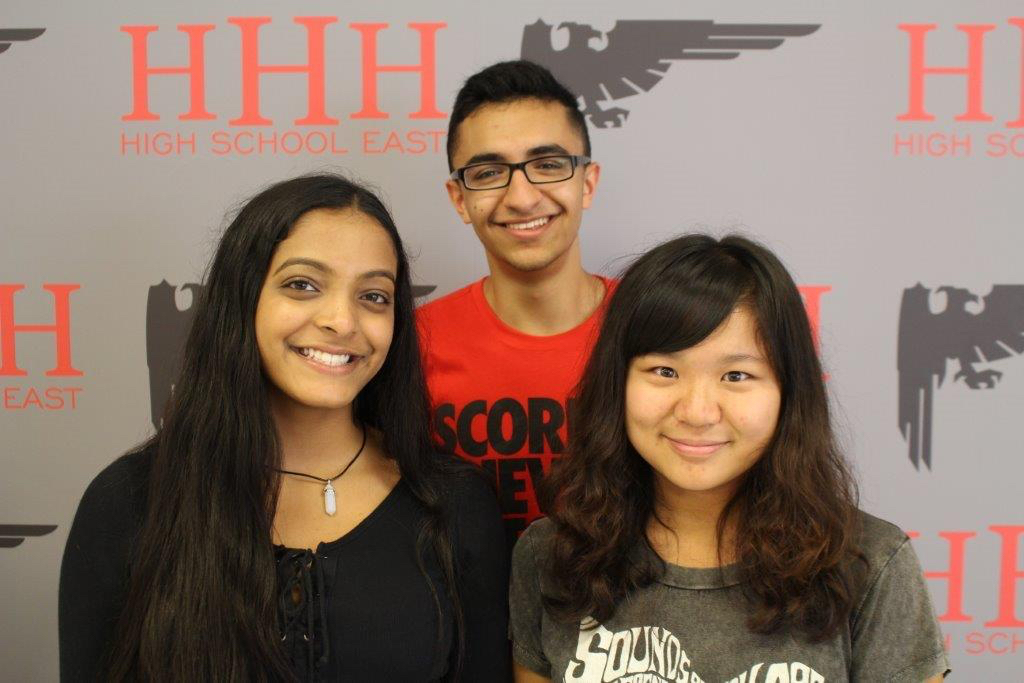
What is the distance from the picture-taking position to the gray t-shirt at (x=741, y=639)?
3.45 ft

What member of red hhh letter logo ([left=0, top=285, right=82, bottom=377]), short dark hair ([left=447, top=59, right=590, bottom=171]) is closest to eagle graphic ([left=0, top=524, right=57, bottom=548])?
red hhh letter logo ([left=0, top=285, right=82, bottom=377])

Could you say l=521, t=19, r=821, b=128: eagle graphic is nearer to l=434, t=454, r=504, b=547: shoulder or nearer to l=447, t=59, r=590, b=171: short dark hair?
l=447, t=59, r=590, b=171: short dark hair

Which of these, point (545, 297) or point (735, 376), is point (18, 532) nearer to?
point (545, 297)

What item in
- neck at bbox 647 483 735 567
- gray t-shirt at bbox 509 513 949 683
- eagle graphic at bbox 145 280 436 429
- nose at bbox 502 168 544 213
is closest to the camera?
gray t-shirt at bbox 509 513 949 683

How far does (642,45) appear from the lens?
194 centimetres

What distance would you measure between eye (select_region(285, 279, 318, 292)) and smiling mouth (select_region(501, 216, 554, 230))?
0.54m

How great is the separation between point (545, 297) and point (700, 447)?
27.5 inches

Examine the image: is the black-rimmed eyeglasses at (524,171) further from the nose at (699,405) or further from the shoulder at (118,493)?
the shoulder at (118,493)

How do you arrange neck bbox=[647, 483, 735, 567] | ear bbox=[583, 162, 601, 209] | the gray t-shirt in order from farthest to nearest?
1. ear bbox=[583, 162, 601, 209]
2. neck bbox=[647, 483, 735, 567]
3. the gray t-shirt

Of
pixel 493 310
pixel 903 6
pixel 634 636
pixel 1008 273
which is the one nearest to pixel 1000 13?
pixel 903 6

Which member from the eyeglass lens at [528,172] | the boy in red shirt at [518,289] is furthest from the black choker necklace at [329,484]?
the eyeglass lens at [528,172]

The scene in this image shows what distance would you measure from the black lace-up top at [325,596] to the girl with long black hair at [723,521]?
0.21 metres

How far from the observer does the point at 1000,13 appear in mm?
1929

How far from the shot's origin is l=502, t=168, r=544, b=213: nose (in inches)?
64.0
